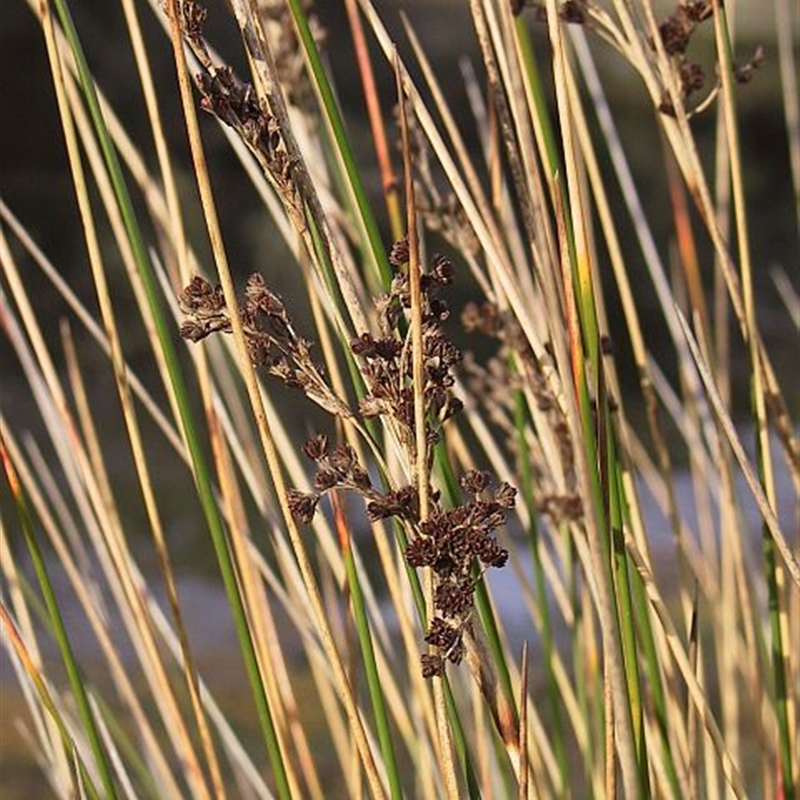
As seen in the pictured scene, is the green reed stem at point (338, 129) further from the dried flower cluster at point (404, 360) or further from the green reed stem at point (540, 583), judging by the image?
the green reed stem at point (540, 583)

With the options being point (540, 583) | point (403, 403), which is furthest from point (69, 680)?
point (540, 583)

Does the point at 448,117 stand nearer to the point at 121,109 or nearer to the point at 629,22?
the point at 629,22

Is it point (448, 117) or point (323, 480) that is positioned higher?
point (448, 117)

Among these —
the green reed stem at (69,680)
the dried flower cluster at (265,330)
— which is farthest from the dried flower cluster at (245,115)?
the green reed stem at (69,680)

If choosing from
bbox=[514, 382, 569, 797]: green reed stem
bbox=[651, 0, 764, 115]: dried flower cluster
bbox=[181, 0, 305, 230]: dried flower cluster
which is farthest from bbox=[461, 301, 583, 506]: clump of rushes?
bbox=[181, 0, 305, 230]: dried flower cluster

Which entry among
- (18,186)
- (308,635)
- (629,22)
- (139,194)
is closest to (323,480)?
(629,22)

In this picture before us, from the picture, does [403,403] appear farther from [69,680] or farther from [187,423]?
[69,680]

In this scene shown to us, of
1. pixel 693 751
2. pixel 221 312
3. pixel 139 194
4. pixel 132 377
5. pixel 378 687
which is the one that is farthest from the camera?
pixel 139 194
